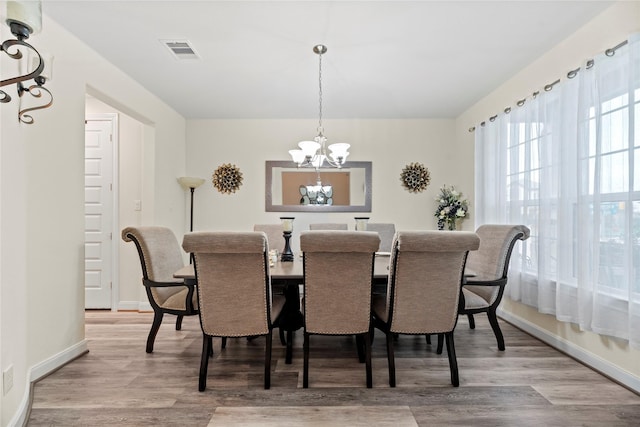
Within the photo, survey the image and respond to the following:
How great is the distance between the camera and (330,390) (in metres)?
2.16

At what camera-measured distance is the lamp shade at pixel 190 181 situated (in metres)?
4.54

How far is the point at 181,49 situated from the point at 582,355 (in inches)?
154

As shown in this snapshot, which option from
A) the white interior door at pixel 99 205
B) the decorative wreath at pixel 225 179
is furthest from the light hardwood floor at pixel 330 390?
the decorative wreath at pixel 225 179

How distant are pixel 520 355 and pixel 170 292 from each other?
2851mm

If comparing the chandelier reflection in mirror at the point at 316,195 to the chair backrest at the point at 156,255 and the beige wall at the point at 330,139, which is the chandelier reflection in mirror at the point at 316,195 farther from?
the chair backrest at the point at 156,255

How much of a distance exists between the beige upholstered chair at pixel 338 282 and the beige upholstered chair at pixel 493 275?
2.97 feet

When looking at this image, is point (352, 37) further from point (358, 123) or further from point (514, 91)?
point (358, 123)

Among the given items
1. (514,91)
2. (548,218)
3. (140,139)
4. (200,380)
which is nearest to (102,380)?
(200,380)

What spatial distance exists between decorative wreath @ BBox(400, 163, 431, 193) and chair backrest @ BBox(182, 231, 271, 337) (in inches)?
129

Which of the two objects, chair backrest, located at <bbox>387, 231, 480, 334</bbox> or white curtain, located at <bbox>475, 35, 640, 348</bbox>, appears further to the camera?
white curtain, located at <bbox>475, 35, 640, 348</bbox>

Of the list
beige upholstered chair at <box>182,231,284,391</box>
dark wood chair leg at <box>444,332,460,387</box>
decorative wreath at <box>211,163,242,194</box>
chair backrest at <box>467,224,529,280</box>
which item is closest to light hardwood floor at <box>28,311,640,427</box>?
dark wood chair leg at <box>444,332,460,387</box>

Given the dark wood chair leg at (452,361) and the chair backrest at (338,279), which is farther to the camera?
the dark wood chair leg at (452,361)

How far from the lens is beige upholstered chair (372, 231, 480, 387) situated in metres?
1.99

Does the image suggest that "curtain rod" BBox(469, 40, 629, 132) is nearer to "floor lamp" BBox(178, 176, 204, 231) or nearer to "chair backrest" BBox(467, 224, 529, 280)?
"chair backrest" BBox(467, 224, 529, 280)
